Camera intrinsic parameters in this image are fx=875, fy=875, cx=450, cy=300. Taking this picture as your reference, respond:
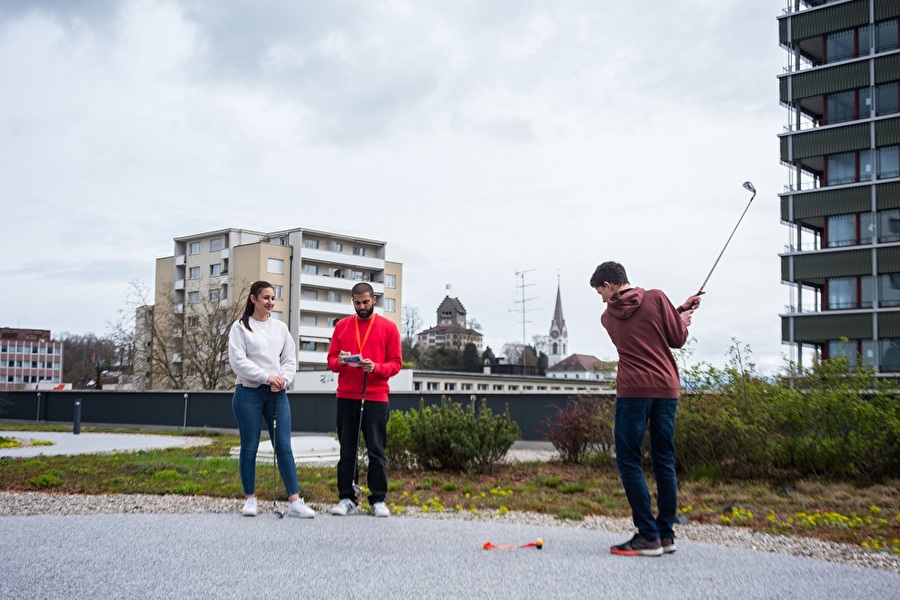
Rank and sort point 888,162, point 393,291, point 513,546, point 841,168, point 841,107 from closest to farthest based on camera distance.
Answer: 1. point 513,546
2. point 888,162
3. point 841,168
4. point 841,107
5. point 393,291

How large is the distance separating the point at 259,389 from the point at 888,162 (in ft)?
176

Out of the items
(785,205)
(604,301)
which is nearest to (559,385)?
(785,205)

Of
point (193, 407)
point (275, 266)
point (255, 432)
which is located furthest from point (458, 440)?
point (275, 266)

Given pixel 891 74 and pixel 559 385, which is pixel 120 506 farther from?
pixel 559 385

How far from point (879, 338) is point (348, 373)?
50.5m

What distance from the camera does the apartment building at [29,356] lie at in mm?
145625

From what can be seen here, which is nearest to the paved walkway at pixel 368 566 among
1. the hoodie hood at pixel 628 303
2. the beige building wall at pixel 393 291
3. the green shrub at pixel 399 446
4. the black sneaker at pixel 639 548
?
the black sneaker at pixel 639 548

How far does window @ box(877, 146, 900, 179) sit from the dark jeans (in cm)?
5259

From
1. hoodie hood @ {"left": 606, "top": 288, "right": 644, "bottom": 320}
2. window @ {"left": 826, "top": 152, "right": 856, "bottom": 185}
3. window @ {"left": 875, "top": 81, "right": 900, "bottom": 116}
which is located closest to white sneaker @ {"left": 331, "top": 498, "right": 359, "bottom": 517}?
hoodie hood @ {"left": 606, "top": 288, "right": 644, "bottom": 320}

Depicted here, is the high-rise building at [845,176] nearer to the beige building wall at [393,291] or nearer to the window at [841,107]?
the window at [841,107]

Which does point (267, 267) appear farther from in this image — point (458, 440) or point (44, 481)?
point (44, 481)

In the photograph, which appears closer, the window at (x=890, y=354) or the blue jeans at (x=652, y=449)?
the blue jeans at (x=652, y=449)

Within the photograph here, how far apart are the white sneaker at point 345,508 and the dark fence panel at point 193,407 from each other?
36.4 ft

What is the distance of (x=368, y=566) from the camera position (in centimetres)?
491
